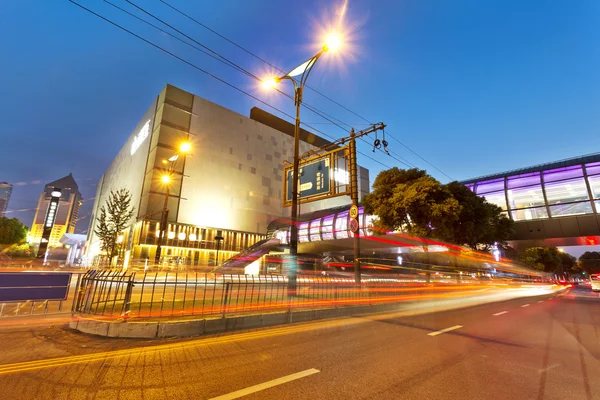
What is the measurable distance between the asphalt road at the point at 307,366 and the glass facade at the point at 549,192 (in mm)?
32933

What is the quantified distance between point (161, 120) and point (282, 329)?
49.0 meters

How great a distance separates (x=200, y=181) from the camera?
5000 cm

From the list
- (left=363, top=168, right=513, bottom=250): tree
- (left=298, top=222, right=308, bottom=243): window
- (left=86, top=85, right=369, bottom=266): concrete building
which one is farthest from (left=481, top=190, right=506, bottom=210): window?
(left=86, top=85, right=369, bottom=266): concrete building

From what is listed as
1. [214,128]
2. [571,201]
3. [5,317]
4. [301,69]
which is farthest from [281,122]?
[5,317]

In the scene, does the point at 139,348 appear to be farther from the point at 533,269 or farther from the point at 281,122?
the point at 281,122

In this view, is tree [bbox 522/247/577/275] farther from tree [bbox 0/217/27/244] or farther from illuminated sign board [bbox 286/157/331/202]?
tree [bbox 0/217/27/244]

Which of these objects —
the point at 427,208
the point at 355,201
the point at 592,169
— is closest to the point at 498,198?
the point at 592,169

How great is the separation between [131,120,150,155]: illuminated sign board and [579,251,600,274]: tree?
154423 mm

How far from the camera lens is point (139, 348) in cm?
573

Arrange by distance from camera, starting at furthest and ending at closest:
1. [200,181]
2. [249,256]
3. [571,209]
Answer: [200,181] < [249,256] < [571,209]

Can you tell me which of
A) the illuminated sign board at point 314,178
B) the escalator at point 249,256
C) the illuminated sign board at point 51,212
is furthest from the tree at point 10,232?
the illuminated sign board at point 314,178

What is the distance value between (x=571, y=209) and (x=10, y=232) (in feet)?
321

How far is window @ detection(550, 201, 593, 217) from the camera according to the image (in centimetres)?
3018

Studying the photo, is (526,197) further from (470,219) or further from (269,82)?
(269,82)
